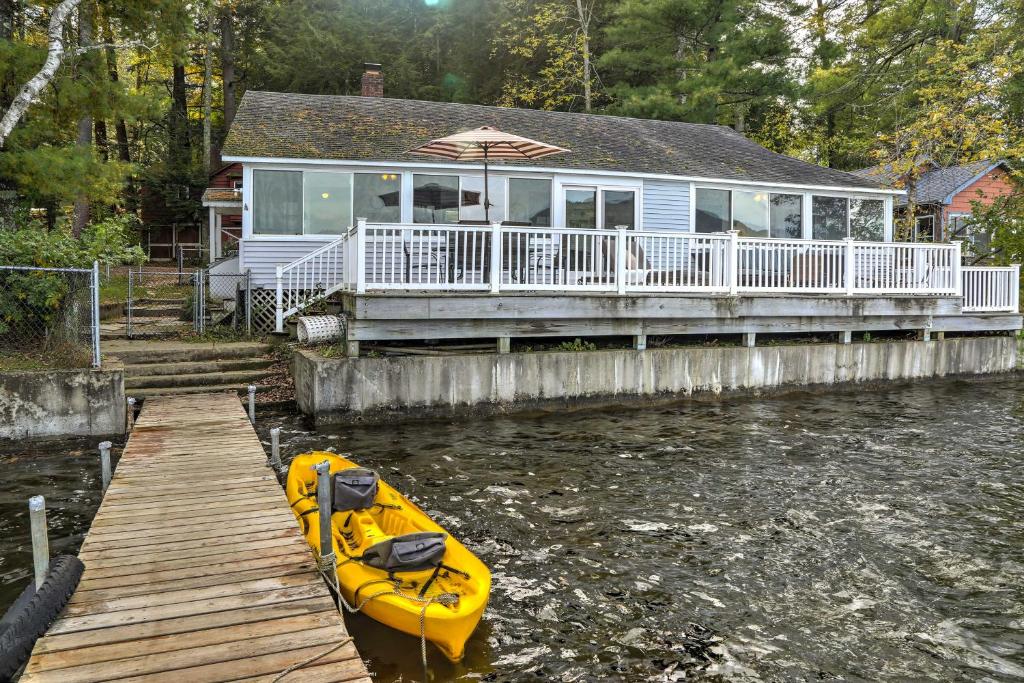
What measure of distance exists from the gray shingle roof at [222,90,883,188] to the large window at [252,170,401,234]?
0.47 m

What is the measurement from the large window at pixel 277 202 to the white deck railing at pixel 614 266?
109cm

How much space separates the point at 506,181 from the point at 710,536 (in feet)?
35.7

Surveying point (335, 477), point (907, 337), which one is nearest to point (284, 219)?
point (335, 477)

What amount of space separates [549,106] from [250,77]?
13633mm

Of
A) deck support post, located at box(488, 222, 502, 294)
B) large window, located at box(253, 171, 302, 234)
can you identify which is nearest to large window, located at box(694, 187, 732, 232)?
deck support post, located at box(488, 222, 502, 294)

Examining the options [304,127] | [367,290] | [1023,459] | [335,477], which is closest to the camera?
[335,477]

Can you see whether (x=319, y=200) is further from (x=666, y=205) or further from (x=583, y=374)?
(x=666, y=205)

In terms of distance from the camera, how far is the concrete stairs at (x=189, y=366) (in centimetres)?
1136

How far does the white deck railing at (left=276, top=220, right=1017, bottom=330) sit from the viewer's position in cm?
1137

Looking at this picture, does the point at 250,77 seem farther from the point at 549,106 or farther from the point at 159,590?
the point at 159,590

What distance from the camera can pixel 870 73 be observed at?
80.4 ft

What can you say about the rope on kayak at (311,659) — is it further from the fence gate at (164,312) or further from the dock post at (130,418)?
the fence gate at (164,312)

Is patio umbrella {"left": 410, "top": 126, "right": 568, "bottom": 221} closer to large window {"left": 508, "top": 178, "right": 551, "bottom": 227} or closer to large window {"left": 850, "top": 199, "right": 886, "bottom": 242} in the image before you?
large window {"left": 508, "top": 178, "right": 551, "bottom": 227}

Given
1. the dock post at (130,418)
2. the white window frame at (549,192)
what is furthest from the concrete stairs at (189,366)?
the white window frame at (549,192)
